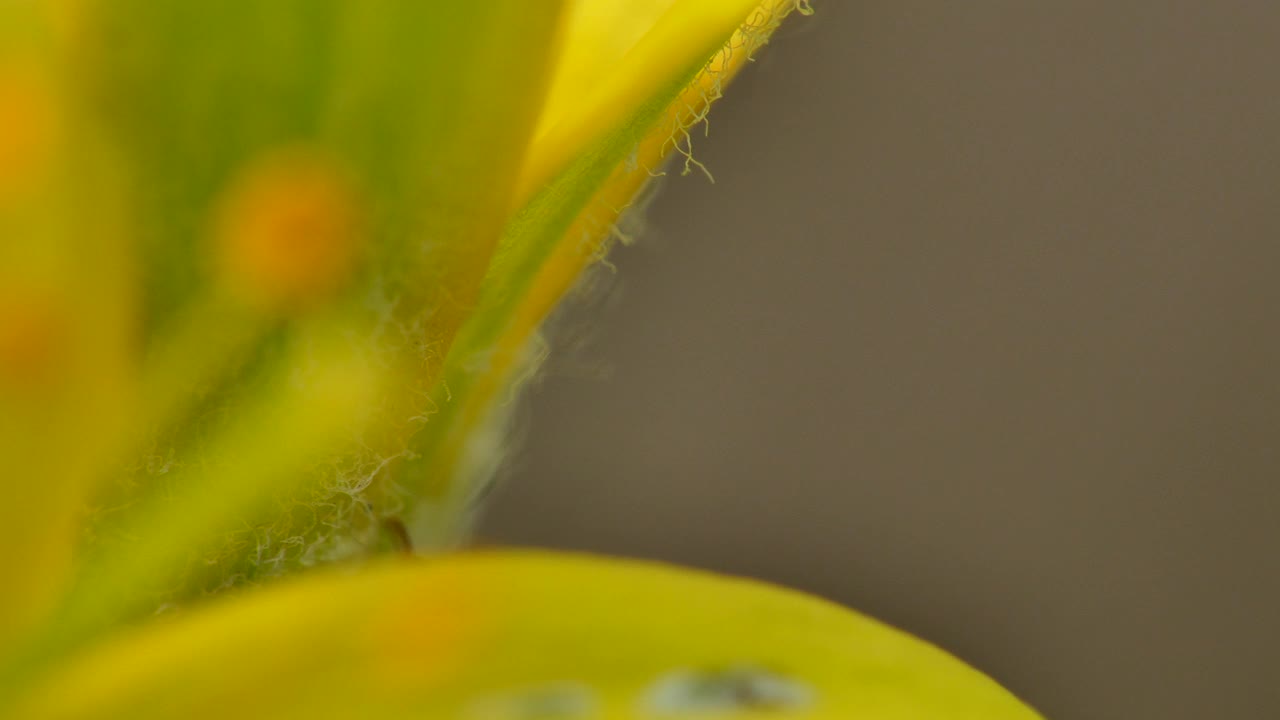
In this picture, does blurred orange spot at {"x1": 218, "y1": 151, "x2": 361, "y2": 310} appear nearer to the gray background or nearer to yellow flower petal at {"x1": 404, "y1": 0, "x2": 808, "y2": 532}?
yellow flower petal at {"x1": 404, "y1": 0, "x2": 808, "y2": 532}

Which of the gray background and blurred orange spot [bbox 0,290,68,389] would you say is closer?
blurred orange spot [bbox 0,290,68,389]

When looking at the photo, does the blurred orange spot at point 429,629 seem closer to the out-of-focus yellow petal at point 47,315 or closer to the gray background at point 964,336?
the out-of-focus yellow petal at point 47,315

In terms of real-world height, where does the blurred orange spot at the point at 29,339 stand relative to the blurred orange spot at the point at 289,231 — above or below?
below

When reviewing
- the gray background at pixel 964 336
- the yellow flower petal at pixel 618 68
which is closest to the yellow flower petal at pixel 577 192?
the yellow flower petal at pixel 618 68

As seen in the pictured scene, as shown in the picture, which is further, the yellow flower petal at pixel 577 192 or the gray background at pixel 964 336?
the gray background at pixel 964 336

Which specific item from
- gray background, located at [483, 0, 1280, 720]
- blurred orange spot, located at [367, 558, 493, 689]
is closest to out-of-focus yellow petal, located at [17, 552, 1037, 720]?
blurred orange spot, located at [367, 558, 493, 689]

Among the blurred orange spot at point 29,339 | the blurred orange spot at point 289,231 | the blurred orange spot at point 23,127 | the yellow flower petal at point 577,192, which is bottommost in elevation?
the blurred orange spot at point 29,339

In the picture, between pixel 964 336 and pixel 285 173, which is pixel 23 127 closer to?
pixel 285 173
